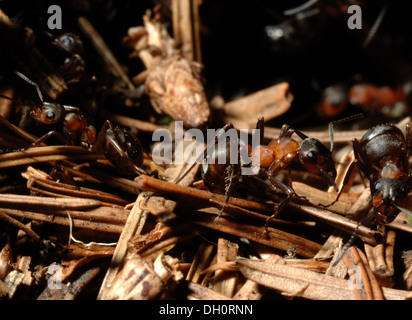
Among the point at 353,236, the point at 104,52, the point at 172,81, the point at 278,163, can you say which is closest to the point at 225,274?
the point at 353,236

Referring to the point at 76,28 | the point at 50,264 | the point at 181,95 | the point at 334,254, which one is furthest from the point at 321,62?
the point at 50,264

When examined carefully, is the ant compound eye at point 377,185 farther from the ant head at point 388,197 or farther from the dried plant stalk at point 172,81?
the dried plant stalk at point 172,81

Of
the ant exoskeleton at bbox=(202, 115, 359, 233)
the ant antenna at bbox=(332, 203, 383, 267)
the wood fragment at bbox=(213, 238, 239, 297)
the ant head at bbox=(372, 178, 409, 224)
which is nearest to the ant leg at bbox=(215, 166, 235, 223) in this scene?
the ant exoskeleton at bbox=(202, 115, 359, 233)

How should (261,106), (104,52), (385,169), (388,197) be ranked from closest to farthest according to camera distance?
(388,197) → (385,169) → (261,106) → (104,52)

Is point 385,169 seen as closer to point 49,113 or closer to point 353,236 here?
point 353,236

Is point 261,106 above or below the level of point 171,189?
above
